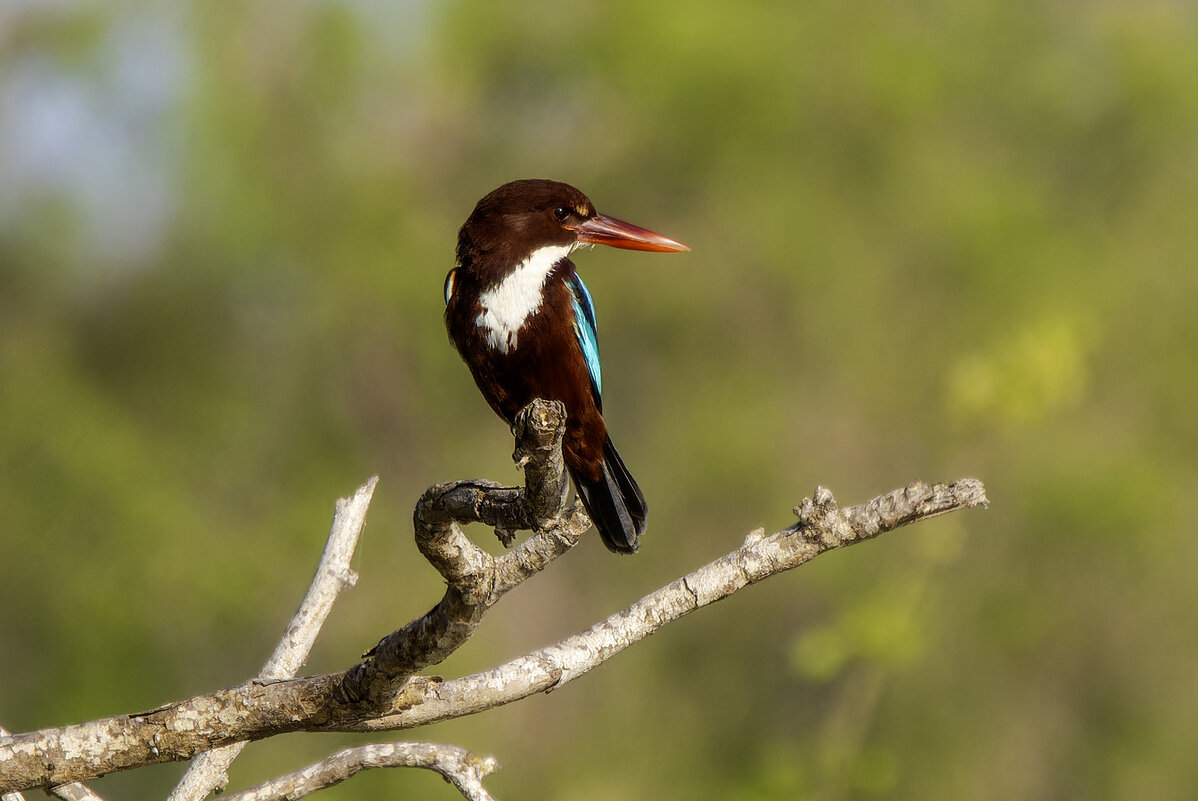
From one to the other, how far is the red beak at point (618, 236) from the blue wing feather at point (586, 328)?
0.17 meters

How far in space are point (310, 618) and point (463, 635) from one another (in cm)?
83

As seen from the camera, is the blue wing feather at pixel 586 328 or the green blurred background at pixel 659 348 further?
the green blurred background at pixel 659 348

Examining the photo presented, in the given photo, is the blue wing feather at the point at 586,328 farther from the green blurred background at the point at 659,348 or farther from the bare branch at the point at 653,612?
the green blurred background at the point at 659,348

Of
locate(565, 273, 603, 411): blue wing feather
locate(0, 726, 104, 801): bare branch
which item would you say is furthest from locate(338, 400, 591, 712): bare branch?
locate(565, 273, 603, 411): blue wing feather

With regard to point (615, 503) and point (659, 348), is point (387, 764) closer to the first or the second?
point (615, 503)

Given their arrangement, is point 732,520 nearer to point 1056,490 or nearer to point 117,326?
point 1056,490

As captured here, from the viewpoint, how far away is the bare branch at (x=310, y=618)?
9.32ft

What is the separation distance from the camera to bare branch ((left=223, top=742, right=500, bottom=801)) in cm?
258

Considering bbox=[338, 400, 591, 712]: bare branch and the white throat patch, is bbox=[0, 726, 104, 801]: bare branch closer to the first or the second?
bbox=[338, 400, 591, 712]: bare branch

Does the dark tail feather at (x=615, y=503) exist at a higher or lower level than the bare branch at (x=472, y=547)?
higher

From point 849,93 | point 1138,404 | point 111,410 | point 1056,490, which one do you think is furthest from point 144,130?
point 1138,404

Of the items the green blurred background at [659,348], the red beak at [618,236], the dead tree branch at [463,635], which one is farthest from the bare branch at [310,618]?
the green blurred background at [659,348]

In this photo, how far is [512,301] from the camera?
128 inches

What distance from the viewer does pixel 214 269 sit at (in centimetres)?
1195
